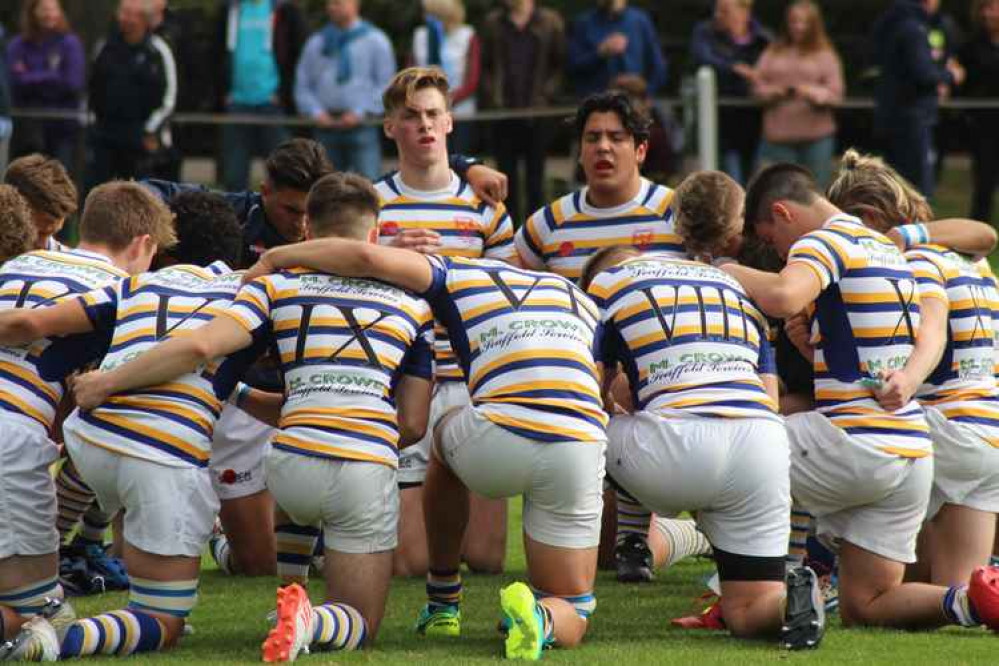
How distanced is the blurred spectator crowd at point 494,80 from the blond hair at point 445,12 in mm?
12

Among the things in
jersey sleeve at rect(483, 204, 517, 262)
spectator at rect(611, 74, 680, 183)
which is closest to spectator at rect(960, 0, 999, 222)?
spectator at rect(611, 74, 680, 183)

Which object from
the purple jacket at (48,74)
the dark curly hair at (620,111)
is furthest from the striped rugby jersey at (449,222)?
the purple jacket at (48,74)

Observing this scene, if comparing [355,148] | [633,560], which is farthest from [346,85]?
[633,560]

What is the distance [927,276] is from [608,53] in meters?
8.39

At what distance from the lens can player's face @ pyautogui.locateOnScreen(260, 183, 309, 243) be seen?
7.92m

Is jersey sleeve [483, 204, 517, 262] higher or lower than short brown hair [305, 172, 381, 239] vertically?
lower

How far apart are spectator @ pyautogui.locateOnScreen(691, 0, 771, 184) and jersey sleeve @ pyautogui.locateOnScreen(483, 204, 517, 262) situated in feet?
21.3

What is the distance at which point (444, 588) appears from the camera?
6.47 m

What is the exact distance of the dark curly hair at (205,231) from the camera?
730cm

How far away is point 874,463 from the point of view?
640 centimetres

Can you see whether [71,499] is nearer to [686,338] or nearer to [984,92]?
[686,338]

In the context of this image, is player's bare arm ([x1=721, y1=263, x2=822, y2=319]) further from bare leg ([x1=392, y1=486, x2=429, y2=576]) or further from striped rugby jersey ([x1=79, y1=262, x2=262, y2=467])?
bare leg ([x1=392, y1=486, x2=429, y2=576])

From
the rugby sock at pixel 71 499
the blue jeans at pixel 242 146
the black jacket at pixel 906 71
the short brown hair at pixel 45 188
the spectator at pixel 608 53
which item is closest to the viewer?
the rugby sock at pixel 71 499

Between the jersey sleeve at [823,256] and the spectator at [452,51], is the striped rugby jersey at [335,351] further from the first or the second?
the spectator at [452,51]
